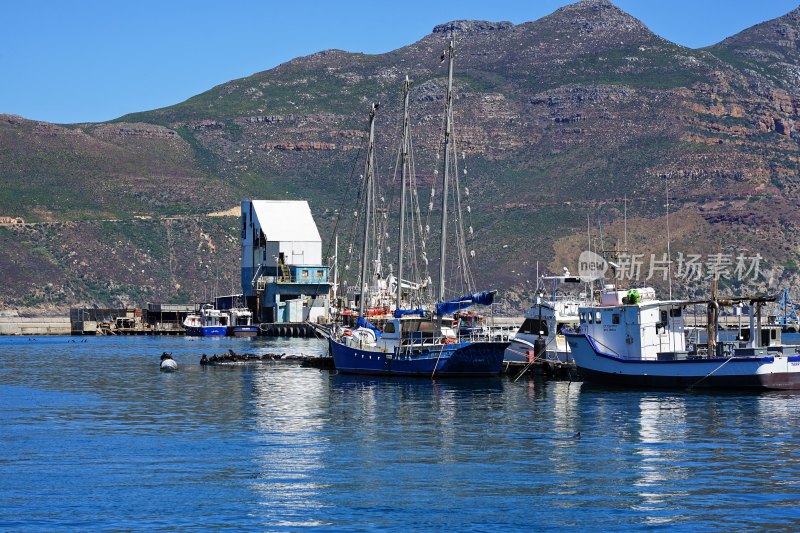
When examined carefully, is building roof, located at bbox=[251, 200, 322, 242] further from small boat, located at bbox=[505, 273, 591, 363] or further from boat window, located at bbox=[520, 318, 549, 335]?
small boat, located at bbox=[505, 273, 591, 363]

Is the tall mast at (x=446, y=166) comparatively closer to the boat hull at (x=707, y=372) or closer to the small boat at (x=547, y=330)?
the small boat at (x=547, y=330)

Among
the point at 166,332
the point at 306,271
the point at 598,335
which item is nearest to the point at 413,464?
the point at 598,335

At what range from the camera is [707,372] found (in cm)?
6481

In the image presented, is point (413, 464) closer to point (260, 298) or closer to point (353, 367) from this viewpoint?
point (353, 367)

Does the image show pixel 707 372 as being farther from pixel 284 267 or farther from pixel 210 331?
pixel 284 267

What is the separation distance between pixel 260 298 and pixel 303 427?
125m

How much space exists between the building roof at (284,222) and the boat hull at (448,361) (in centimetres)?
9699

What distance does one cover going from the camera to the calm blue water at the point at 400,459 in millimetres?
34469

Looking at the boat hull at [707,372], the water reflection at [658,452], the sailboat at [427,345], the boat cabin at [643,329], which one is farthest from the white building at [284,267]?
the water reflection at [658,452]

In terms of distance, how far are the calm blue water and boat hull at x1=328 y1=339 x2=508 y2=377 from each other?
2.86 m

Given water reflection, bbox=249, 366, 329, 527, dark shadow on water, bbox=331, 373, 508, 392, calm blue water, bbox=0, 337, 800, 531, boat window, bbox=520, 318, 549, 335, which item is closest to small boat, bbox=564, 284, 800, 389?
calm blue water, bbox=0, 337, 800, 531

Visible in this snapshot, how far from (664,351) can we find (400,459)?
94.0 ft

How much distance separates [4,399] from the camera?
67250 millimetres

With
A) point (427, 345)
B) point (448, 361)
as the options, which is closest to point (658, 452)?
point (448, 361)
